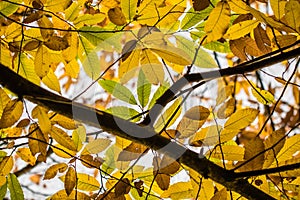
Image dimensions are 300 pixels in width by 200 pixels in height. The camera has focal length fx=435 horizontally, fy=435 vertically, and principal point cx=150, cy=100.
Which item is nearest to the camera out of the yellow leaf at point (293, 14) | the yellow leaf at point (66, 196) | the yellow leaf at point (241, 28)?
the yellow leaf at point (293, 14)

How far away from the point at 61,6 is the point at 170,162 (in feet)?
1.05

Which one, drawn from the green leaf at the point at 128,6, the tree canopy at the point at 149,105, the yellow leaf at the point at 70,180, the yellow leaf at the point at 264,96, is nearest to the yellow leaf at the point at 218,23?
the tree canopy at the point at 149,105

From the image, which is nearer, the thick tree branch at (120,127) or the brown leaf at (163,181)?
the thick tree branch at (120,127)

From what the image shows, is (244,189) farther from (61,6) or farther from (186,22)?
(61,6)

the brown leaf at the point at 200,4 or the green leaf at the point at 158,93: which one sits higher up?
the brown leaf at the point at 200,4

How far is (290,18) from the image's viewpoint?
593 millimetres

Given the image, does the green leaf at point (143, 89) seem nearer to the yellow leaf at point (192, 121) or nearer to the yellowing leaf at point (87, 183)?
the yellow leaf at point (192, 121)

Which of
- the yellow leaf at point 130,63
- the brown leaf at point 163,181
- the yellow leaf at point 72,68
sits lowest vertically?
the brown leaf at point 163,181

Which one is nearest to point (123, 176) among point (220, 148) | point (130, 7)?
point (220, 148)

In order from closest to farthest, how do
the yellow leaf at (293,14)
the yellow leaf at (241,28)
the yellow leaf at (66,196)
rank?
1. the yellow leaf at (293,14)
2. the yellow leaf at (241,28)
3. the yellow leaf at (66,196)

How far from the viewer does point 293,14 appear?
59 cm

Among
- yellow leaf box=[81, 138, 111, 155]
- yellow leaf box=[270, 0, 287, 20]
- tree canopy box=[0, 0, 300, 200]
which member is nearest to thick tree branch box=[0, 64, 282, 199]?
tree canopy box=[0, 0, 300, 200]

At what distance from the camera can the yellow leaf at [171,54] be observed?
71 cm

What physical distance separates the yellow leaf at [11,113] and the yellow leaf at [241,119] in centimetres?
35
